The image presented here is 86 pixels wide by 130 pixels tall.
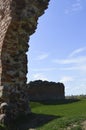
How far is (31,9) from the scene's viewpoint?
31.9 ft

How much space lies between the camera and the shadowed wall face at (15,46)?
916 centimetres

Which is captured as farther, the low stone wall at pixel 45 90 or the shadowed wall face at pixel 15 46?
the low stone wall at pixel 45 90

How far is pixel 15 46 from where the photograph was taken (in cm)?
948

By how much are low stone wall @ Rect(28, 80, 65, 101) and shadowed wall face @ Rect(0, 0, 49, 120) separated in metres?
21.8

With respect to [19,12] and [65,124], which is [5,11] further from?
[65,124]

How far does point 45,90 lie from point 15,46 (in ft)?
77.6

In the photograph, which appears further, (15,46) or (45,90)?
(45,90)

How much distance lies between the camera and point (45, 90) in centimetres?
3294

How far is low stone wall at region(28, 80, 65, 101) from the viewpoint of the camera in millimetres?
31925

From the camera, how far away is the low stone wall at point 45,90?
1257 inches

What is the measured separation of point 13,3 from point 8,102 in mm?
2651

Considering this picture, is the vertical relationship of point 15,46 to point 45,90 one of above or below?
below

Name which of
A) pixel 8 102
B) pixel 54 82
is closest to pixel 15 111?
pixel 8 102

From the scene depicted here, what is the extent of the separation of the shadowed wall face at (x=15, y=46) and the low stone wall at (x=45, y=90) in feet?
71.5
